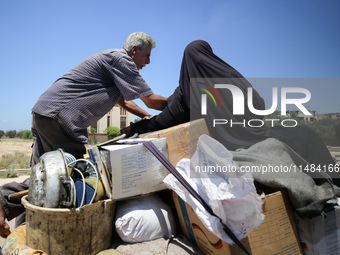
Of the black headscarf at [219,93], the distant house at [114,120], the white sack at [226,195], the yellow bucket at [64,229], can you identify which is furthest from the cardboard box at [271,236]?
the distant house at [114,120]

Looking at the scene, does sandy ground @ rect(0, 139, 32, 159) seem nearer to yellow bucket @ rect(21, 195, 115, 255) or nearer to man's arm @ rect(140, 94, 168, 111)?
man's arm @ rect(140, 94, 168, 111)

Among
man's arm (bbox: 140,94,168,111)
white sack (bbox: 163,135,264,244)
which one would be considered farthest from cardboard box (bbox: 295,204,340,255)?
man's arm (bbox: 140,94,168,111)

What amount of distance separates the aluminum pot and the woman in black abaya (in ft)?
2.95

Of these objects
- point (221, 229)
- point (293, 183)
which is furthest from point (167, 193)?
point (293, 183)

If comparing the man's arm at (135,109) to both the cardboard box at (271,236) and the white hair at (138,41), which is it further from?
Answer: the cardboard box at (271,236)

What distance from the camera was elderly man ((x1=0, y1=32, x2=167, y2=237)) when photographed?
2.18m

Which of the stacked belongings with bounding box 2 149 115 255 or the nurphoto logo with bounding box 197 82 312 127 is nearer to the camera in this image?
the stacked belongings with bounding box 2 149 115 255

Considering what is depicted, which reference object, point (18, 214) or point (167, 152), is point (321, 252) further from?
point (18, 214)

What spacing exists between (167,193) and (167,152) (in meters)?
0.42

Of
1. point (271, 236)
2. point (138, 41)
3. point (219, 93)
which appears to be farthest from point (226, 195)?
point (138, 41)

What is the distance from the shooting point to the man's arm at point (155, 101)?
7.75 feet

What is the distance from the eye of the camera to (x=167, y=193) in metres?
1.99

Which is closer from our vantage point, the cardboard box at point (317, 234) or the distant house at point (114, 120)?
the cardboard box at point (317, 234)

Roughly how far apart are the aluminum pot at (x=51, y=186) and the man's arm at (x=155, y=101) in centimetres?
111
